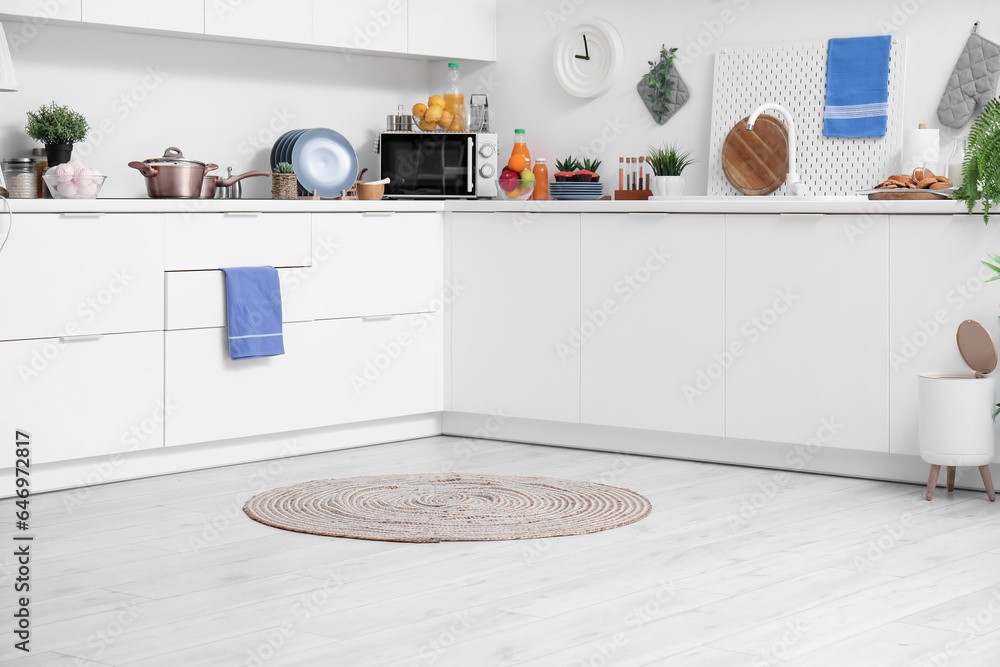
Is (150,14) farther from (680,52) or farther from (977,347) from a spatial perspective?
(977,347)

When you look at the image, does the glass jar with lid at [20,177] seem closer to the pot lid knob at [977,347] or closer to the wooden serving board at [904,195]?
the wooden serving board at [904,195]

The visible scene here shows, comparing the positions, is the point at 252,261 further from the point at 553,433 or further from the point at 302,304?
the point at 553,433

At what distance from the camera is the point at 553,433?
4.65m

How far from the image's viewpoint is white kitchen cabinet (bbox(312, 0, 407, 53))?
15.9 feet

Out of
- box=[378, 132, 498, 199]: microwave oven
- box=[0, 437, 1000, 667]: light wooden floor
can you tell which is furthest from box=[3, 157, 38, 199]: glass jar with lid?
box=[378, 132, 498, 199]: microwave oven

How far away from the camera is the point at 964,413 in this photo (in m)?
3.55

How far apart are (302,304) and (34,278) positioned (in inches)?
38.2

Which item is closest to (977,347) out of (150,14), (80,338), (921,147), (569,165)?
(921,147)

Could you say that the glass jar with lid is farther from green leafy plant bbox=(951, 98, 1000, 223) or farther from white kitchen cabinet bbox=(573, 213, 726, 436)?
green leafy plant bbox=(951, 98, 1000, 223)

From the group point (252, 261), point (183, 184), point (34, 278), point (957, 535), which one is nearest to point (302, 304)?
point (252, 261)

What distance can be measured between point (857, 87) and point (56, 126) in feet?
9.02

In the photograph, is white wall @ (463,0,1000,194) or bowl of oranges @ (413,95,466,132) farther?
bowl of oranges @ (413,95,466,132)

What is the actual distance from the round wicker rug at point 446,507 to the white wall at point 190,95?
60.3 inches

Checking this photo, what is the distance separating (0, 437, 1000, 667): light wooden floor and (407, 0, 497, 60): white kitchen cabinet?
88.0 inches
